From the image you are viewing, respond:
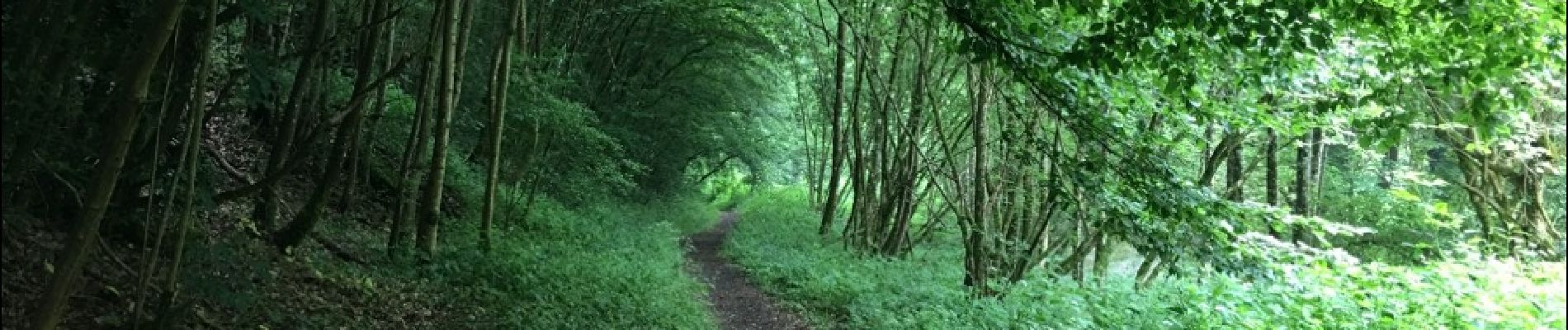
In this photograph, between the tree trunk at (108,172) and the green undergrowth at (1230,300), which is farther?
the green undergrowth at (1230,300)

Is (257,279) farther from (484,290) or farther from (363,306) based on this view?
(484,290)

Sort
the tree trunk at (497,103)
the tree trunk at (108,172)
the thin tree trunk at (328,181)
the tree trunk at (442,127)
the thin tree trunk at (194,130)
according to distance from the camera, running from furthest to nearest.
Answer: the tree trunk at (497,103) < the tree trunk at (442,127) < the thin tree trunk at (328,181) < the thin tree trunk at (194,130) < the tree trunk at (108,172)

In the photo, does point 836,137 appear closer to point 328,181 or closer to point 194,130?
point 328,181

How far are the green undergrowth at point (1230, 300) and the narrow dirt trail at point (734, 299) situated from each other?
0.36m

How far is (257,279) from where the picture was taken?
240 inches

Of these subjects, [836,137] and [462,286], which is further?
[836,137]

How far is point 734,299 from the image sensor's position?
43.0 ft

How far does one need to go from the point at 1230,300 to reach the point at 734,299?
7.09m

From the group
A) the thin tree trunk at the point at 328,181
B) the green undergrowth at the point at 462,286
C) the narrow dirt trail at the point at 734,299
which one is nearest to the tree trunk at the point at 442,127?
the green undergrowth at the point at 462,286

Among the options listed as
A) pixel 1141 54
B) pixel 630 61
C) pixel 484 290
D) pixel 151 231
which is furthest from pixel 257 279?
pixel 630 61

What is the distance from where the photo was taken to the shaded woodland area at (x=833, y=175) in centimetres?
418

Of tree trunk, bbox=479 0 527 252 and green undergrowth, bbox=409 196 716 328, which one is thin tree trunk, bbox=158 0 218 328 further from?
tree trunk, bbox=479 0 527 252

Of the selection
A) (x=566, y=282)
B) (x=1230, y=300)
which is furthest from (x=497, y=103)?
(x=1230, y=300)

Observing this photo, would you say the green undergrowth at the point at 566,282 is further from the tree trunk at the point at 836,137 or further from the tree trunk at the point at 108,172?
the tree trunk at the point at 836,137
